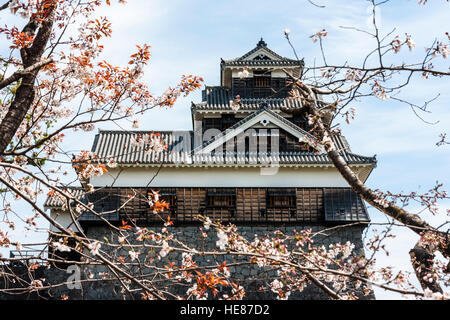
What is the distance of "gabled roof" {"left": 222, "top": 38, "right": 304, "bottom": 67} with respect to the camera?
22953 millimetres

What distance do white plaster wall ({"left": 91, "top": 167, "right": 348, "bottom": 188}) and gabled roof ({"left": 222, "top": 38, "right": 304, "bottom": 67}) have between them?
19.5 feet

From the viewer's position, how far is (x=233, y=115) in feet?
73.2

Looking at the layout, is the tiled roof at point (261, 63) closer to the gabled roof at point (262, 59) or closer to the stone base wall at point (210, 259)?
the gabled roof at point (262, 59)

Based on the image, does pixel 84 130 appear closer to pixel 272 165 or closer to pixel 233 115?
pixel 272 165

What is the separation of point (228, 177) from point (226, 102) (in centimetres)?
442

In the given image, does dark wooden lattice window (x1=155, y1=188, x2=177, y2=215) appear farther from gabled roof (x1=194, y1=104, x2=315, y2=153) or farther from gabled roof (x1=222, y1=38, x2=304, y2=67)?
gabled roof (x1=222, y1=38, x2=304, y2=67)

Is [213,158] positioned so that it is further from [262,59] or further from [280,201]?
[262,59]

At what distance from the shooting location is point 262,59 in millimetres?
23734

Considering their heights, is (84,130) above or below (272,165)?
below

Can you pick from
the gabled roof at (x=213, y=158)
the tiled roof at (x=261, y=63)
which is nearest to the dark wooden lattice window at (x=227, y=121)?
the gabled roof at (x=213, y=158)

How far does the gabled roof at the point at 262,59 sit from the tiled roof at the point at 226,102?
145 centimetres
